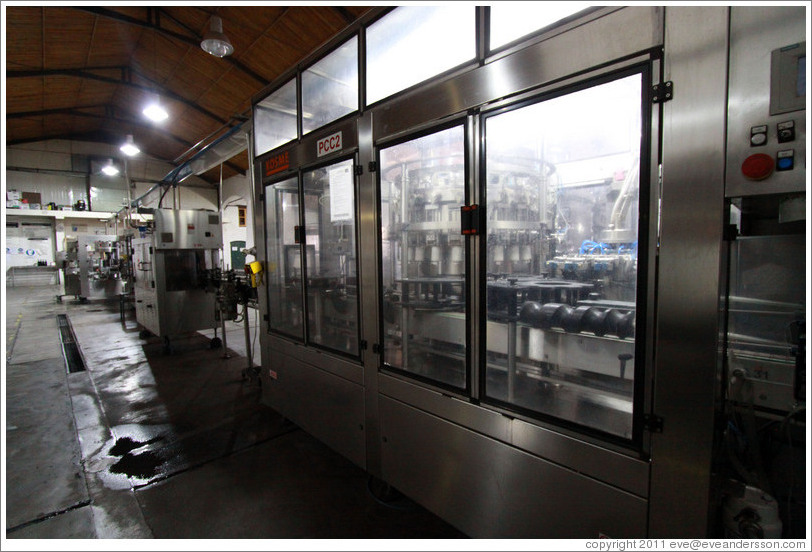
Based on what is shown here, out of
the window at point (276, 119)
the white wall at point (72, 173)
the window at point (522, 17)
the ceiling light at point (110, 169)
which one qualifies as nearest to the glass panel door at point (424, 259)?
the window at point (522, 17)

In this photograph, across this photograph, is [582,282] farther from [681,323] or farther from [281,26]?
[281,26]

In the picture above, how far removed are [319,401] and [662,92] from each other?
2.38 metres

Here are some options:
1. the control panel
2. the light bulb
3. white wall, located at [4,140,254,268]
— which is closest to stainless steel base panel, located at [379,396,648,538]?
the control panel

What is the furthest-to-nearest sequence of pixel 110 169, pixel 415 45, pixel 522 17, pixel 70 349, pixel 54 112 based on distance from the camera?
pixel 110 169 → pixel 54 112 → pixel 70 349 → pixel 415 45 → pixel 522 17

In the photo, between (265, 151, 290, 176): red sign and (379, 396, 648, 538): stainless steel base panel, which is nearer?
(379, 396, 648, 538): stainless steel base panel

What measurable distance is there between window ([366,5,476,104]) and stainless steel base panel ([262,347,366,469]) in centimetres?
169

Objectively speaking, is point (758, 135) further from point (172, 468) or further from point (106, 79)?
point (106, 79)

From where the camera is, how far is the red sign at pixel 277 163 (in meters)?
2.68

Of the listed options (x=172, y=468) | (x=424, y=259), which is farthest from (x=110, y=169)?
(x=424, y=259)

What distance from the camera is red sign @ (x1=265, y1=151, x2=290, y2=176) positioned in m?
2.68

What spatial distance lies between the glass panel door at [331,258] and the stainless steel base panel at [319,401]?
9.2 inches

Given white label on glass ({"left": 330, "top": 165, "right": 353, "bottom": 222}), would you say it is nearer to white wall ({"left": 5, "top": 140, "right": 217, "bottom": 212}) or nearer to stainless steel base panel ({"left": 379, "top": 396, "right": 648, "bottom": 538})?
stainless steel base panel ({"left": 379, "top": 396, "right": 648, "bottom": 538})

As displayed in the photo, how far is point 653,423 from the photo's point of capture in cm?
115

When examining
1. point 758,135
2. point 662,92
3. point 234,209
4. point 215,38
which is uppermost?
point 215,38
